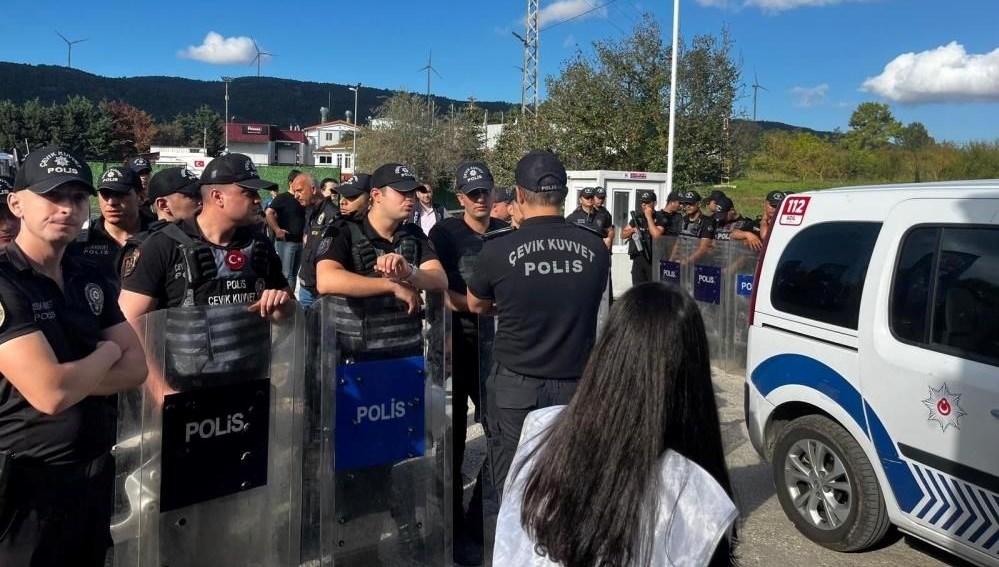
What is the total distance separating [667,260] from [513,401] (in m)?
6.65

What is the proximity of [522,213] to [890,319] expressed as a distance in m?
1.99

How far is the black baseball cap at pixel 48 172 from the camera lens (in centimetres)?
241

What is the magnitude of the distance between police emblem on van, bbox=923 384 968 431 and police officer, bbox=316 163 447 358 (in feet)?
7.72

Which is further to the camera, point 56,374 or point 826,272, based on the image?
point 826,272

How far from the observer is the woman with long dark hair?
143 centimetres

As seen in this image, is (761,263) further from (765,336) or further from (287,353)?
(287,353)

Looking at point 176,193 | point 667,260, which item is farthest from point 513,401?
point 667,260

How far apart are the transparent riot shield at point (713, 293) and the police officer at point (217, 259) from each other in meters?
6.11

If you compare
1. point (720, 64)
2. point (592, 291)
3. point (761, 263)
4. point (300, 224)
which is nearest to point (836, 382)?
point (761, 263)

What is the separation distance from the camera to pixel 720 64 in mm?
25047

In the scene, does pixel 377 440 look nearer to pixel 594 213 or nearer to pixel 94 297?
pixel 94 297

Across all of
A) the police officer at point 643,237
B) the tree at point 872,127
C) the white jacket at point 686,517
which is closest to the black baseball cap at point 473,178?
the white jacket at point 686,517

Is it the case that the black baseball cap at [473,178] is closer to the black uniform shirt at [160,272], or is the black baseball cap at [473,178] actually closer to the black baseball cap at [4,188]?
the black uniform shirt at [160,272]

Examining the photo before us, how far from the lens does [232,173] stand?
3559mm
